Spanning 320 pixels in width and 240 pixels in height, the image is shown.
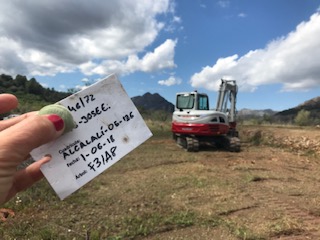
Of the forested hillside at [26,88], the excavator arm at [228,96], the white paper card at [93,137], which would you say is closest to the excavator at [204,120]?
the excavator arm at [228,96]

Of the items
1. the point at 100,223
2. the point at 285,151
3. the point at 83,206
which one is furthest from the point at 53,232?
the point at 285,151

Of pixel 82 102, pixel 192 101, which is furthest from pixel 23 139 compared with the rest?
pixel 192 101

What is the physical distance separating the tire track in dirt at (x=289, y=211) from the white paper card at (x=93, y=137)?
4.12 m

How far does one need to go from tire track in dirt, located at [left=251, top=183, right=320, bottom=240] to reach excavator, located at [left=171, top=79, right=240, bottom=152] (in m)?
5.42

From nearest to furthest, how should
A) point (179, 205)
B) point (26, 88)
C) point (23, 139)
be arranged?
point (23, 139)
point (179, 205)
point (26, 88)

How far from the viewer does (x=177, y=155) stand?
12.4 meters

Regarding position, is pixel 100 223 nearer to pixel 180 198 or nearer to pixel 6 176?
pixel 180 198

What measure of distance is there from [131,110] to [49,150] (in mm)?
390

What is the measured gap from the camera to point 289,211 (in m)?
6.08

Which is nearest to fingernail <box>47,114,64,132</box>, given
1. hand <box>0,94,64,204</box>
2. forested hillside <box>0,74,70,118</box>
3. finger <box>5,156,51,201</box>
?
hand <box>0,94,64,204</box>

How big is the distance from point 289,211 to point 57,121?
18.6ft

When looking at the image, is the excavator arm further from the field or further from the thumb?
the thumb

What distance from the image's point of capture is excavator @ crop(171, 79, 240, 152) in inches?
522

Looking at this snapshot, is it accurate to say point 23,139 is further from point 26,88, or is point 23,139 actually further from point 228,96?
point 26,88
